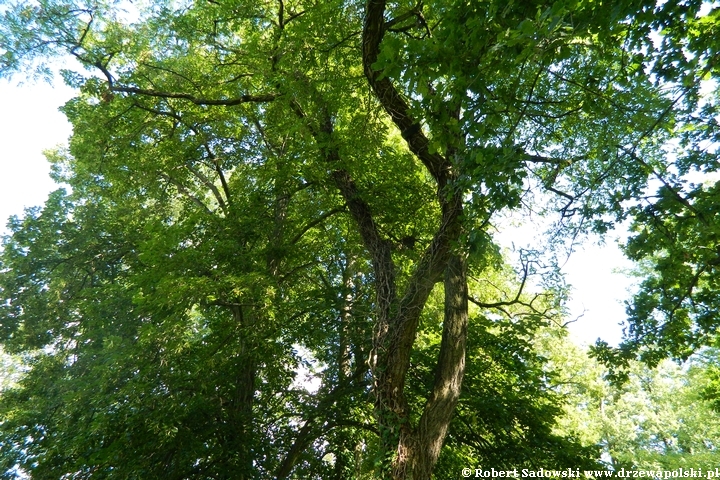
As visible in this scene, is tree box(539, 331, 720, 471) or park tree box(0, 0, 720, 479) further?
tree box(539, 331, 720, 471)

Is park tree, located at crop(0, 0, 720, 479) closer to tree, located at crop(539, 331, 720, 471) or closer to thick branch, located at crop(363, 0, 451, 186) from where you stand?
thick branch, located at crop(363, 0, 451, 186)

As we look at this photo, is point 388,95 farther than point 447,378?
Yes

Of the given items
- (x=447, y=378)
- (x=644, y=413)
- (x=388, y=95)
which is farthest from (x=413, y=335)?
(x=644, y=413)

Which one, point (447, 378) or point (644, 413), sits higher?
point (644, 413)

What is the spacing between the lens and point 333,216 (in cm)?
847

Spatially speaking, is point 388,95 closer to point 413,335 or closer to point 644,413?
point 413,335

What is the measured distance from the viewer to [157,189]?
348 inches

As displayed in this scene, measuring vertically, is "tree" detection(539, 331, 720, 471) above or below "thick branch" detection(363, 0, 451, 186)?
above

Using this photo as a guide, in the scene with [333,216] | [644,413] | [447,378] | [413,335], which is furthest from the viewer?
[644,413]

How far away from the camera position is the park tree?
4.50 m

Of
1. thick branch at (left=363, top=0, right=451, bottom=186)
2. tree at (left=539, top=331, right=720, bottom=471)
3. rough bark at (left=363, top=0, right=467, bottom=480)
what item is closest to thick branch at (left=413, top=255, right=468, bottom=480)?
rough bark at (left=363, top=0, right=467, bottom=480)

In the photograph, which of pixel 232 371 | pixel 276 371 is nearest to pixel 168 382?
pixel 232 371

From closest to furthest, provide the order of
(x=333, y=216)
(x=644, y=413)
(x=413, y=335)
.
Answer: (x=413, y=335), (x=333, y=216), (x=644, y=413)

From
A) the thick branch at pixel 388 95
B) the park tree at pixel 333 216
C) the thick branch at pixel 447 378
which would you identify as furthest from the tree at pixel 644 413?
the thick branch at pixel 388 95
